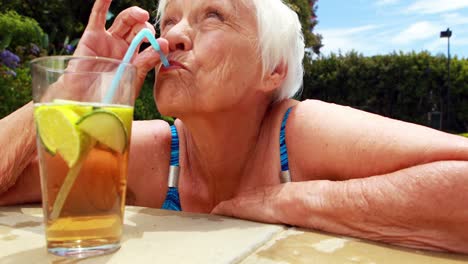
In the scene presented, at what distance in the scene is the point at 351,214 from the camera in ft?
4.93

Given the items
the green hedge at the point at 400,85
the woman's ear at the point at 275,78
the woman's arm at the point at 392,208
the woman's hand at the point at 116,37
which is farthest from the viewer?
the green hedge at the point at 400,85

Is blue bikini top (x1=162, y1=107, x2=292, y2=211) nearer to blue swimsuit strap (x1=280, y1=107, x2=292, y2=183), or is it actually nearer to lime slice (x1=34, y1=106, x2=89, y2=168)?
blue swimsuit strap (x1=280, y1=107, x2=292, y2=183)

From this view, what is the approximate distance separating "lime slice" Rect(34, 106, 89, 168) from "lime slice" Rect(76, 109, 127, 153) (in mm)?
19

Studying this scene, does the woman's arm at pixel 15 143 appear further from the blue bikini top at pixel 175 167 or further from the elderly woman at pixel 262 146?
the blue bikini top at pixel 175 167

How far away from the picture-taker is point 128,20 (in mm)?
2072

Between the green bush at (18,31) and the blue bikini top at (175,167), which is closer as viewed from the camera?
the blue bikini top at (175,167)

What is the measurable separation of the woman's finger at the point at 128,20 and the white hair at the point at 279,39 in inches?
4.5

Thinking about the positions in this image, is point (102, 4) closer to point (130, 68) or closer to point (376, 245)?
point (130, 68)

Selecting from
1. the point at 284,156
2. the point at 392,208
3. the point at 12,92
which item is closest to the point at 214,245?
the point at 392,208

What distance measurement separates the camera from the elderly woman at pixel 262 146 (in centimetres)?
147

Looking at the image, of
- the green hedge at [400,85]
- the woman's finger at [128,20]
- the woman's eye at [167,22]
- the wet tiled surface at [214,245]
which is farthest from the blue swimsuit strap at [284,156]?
the green hedge at [400,85]

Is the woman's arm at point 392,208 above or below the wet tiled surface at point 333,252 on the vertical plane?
above

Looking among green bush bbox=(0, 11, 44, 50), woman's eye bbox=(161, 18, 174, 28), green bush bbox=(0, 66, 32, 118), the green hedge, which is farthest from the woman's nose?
the green hedge

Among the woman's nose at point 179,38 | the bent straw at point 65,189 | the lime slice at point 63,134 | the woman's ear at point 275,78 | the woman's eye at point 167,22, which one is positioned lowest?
the bent straw at point 65,189
